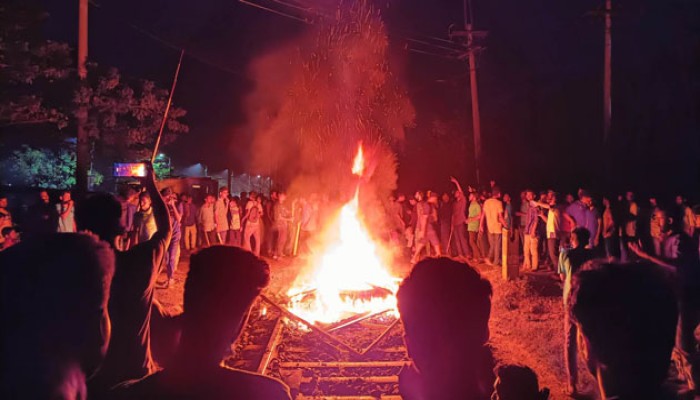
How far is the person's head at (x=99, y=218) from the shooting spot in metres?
2.98

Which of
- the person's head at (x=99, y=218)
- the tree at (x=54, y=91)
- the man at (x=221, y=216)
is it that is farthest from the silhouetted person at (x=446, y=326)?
the tree at (x=54, y=91)

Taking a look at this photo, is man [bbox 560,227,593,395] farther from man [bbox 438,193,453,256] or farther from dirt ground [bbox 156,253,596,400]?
man [bbox 438,193,453,256]

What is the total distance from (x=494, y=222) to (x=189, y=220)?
31.3 ft

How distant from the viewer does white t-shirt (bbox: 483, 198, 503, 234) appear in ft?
44.2

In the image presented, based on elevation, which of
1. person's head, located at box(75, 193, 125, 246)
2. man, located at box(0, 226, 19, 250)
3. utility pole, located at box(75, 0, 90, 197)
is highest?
utility pole, located at box(75, 0, 90, 197)

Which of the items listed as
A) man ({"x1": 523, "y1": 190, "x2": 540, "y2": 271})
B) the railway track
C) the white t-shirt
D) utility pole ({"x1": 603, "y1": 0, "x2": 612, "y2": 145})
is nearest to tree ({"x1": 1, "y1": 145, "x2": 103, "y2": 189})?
the white t-shirt

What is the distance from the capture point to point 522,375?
224 centimetres

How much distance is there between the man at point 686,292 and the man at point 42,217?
11720 millimetres

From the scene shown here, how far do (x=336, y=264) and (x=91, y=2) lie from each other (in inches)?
407

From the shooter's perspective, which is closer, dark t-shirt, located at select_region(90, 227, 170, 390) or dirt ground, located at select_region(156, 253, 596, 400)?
dark t-shirt, located at select_region(90, 227, 170, 390)

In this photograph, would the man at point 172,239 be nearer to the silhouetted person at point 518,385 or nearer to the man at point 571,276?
the man at point 571,276

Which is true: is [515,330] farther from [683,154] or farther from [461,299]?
[683,154]

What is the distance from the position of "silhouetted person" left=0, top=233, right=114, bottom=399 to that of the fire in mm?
6334

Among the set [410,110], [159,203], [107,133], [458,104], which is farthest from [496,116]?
[159,203]
